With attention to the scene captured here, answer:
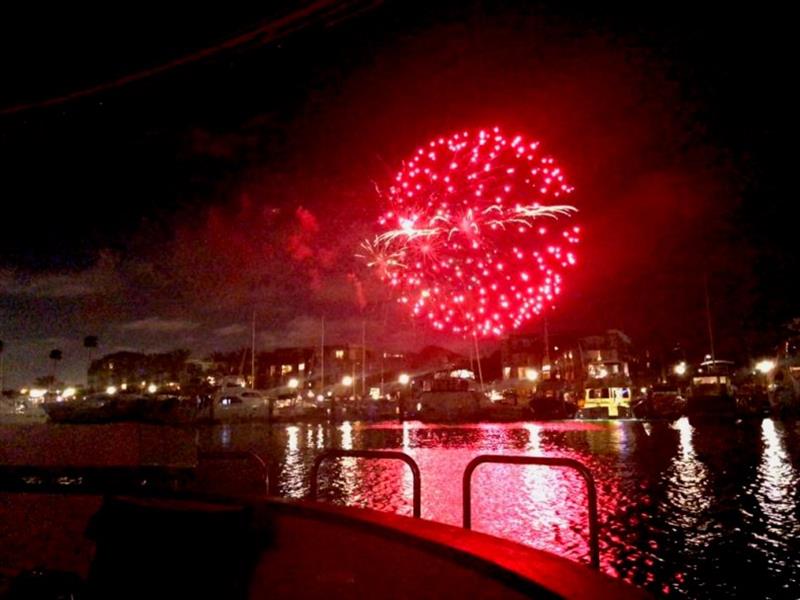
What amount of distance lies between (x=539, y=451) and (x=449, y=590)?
47.6 feet

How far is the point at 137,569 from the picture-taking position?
3.12 m

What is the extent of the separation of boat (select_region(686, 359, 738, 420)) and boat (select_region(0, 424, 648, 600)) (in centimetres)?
2965

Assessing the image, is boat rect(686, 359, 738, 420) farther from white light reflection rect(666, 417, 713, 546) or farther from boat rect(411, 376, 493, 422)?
white light reflection rect(666, 417, 713, 546)

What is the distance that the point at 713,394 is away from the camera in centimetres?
3619

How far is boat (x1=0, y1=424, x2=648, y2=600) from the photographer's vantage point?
3027 mm

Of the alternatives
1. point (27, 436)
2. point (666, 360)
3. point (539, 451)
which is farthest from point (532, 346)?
point (27, 436)

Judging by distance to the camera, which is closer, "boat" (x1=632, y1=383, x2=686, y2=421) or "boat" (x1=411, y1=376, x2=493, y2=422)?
"boat" (x1=632, y1=383, x2=686, y2=421)

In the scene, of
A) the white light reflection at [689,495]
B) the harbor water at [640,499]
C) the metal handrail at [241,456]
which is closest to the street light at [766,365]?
the harbor water at [640,499]

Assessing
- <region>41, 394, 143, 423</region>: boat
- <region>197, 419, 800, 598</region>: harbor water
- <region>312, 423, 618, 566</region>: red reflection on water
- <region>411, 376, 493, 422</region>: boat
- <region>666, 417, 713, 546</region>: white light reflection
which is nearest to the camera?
<region>197, 419, 800, 598</region>: harbor water

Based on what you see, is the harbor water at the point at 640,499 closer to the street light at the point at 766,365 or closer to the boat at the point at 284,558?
the boat at the point at 284,558

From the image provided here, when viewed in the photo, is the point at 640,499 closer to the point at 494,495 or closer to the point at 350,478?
the point at 494,495

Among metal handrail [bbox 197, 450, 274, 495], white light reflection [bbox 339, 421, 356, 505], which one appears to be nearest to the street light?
white light reflection [bbox 339, 421, 356, 505]

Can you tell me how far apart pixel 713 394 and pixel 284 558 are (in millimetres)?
36781

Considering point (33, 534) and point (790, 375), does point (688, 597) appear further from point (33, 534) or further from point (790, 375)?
point (790, 375)
